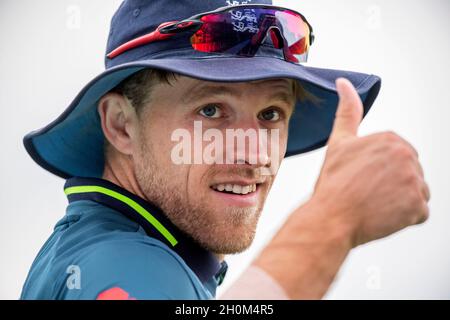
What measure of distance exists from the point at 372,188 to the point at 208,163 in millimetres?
637

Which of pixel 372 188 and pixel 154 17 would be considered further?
pixel 154 17

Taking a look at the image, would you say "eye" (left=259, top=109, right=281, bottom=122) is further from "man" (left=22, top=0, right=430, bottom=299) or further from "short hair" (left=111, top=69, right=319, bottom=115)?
"short hair" (left=111, top=69, right=319, bottom=115)

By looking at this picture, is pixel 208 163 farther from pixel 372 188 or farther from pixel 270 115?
pixel 372 188

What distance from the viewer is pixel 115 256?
4.81ft

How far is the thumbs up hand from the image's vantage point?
4.21 feet

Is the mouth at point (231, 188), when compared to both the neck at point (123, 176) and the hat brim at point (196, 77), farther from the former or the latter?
the hat brim at point (196, 77)

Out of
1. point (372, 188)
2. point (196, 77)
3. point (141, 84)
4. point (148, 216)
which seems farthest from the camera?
point (141, 84)

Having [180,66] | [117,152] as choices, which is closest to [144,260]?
[180,66]

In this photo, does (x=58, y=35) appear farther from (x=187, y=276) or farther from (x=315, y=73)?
(x=187, y=276)

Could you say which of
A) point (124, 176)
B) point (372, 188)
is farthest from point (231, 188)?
point (372, 188)

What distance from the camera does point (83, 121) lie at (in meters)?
2.10

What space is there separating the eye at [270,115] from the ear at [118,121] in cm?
36

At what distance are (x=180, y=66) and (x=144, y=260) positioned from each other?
495 mm
